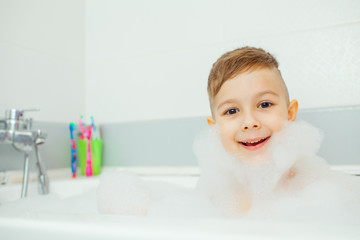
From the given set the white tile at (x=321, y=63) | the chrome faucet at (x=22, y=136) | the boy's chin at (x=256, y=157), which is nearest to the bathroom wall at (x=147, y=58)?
the white tile at (x=321, y=63)

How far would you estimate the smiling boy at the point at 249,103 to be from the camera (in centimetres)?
78

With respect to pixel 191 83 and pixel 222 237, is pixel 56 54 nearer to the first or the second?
pixel 191 83

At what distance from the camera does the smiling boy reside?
785mm

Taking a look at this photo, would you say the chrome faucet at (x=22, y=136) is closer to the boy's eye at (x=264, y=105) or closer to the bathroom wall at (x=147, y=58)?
the bathroom wall at (x=147, y=58)

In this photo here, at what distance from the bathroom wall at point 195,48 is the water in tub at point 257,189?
26cm

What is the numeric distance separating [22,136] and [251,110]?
77cm

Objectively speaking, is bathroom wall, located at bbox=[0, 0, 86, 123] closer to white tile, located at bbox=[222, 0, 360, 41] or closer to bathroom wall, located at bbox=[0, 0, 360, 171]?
bathroom wall, located at bbox=[0, 0, 360, 171]

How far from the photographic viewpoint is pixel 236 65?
0.82 metres

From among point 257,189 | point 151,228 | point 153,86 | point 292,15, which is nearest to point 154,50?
point 153,86

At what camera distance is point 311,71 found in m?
1.08

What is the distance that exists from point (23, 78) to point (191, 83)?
0.67m

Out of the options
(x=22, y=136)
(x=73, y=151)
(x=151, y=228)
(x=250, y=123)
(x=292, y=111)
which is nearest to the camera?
(x=151, y=228)

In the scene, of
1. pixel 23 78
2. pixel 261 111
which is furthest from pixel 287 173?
pixel 23 78

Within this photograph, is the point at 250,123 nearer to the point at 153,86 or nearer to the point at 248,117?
the point at 248,117
